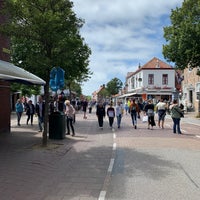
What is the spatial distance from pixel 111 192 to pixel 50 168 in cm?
259

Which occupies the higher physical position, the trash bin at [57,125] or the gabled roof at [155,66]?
the gabled roof at [155,66]

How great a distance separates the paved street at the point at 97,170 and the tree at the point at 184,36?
44.5 feet

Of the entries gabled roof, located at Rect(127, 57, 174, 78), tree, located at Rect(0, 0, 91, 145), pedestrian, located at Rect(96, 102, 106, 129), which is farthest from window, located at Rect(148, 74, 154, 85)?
tree, located at Rect(0, 0, 91, 145)

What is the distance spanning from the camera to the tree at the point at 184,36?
24.2 meters

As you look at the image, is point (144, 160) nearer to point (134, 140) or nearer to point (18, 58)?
point (134, 140)

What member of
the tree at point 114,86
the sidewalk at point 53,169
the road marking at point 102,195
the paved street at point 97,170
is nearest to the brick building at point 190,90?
the paved street at point 97,170

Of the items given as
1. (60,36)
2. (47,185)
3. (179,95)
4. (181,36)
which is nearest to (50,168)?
(47,185)

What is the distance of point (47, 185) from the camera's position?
21.6 ft

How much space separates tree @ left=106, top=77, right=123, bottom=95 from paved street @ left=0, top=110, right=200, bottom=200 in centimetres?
10054

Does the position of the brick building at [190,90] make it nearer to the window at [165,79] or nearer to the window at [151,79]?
the window at [165,79]

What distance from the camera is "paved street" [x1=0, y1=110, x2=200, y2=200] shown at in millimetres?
6051

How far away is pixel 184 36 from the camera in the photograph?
24.3m

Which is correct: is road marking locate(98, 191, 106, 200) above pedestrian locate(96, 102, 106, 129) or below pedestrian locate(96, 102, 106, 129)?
below

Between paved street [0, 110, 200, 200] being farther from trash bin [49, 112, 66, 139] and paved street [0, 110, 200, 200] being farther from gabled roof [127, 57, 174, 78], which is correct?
gabled roof [127, 57, 174, 78]
